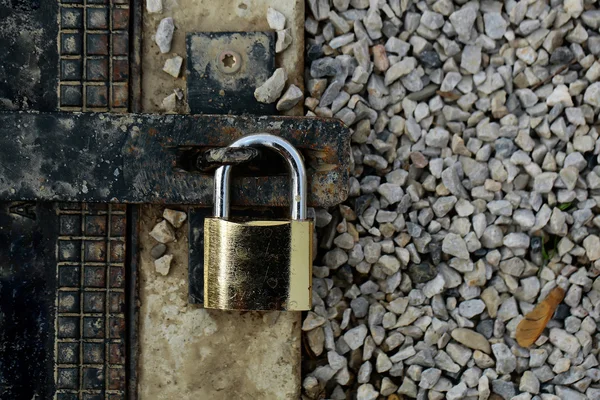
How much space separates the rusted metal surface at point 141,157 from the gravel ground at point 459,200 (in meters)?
0.16

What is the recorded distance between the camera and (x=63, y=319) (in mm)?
1801

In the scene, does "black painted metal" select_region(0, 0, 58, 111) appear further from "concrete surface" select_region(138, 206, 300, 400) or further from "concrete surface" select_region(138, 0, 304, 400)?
"concrete surface" select_region(138, 206, 300, 400)

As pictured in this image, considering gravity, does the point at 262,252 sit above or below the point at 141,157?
below

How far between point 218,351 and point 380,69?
98 cm

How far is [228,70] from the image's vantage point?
177cm

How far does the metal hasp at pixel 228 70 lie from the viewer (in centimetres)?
177

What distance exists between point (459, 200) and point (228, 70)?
31.0 inches

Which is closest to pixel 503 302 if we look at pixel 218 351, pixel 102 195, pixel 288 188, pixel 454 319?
pixel 454 319

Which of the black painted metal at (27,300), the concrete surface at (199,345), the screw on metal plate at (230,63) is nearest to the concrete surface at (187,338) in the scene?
the concrete surface at (199,345)

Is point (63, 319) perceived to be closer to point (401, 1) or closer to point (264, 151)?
point (264, 151)

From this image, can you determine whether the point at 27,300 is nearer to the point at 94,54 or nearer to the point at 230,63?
the point at 94,54

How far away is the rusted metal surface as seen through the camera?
1684 mm

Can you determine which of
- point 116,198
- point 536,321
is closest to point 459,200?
point 536,321

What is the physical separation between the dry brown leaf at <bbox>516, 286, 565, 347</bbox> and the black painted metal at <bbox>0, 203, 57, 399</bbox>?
55.6 inches
